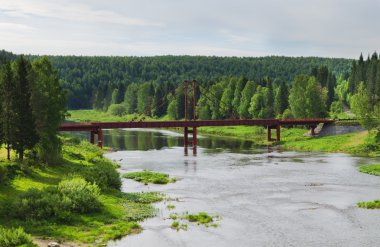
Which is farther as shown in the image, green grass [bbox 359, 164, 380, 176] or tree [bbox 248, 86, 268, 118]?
tree [bbox 248, 86, 268, 118]

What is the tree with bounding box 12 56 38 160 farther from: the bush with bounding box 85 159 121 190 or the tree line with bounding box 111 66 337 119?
the tree line with bounding box 111 66 337 119

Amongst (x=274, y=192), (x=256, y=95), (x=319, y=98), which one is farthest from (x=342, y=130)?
(x=274, y=192)

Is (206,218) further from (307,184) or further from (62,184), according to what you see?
(307,184)

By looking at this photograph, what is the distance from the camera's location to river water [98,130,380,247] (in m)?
42.7

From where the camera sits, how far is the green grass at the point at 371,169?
3058 inches

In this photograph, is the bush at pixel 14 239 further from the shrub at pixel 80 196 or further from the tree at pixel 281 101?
the tree at pixel 281 101

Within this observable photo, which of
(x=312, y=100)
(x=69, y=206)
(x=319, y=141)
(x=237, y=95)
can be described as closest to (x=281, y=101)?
(x=312, y=100)

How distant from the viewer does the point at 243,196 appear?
60.2 metres

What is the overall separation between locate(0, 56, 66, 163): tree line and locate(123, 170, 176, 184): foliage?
38.7 feet

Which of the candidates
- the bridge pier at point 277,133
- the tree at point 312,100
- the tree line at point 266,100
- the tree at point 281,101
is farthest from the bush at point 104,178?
the tree at point 281,101

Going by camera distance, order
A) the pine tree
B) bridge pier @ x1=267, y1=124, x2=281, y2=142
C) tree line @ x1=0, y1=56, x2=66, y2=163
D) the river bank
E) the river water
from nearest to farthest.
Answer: the river water, tree line @ x1=0, y1=56, x2=66, y2=163, the river bank, bridge pier @ x1=267, y1=124, x2=281, y2=142, the pine tree

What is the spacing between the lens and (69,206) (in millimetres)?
46969

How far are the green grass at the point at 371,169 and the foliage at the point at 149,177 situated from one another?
31.0 m

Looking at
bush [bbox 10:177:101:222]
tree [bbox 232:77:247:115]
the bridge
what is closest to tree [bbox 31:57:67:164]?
bush [bbox 10:177:101:222]
